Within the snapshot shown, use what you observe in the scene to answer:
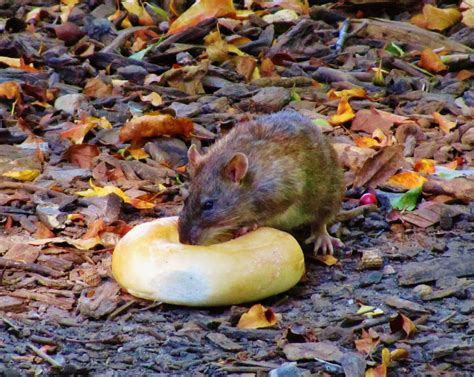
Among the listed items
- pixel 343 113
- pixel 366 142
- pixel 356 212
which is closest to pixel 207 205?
pixel 356 212

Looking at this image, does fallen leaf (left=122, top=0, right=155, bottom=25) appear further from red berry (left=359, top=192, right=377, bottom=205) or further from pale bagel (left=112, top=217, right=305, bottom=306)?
pale bagel (left=112, top=217, right=305, bottom=306)

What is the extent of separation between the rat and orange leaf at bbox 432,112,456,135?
85.9 inches

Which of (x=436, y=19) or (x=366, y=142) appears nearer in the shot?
(x=366, y=142)

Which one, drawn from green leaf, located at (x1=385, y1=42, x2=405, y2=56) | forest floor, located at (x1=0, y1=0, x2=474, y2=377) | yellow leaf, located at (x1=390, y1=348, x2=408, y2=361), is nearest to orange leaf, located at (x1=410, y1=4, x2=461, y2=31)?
forest floor, located at (x1=0, y1=0, x2=474, y2=377)

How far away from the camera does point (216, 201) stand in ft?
21.5

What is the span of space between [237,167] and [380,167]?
1.88 meters

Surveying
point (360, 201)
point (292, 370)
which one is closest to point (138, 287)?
point (292, 370)

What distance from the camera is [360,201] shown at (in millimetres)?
7730

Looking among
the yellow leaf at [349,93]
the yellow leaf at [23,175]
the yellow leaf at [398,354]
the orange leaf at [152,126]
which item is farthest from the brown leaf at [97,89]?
the yellow leaf at [398,354]

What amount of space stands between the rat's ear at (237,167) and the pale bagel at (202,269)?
58cm

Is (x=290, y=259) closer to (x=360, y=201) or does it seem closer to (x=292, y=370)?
(x=292, y=370)

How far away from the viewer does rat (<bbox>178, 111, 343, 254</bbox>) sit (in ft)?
21.3

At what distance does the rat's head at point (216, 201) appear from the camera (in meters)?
6.42

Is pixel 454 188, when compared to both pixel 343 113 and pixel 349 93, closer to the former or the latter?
pixel 343 113
